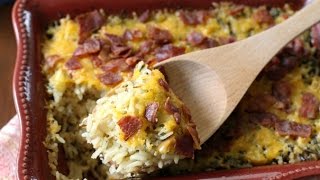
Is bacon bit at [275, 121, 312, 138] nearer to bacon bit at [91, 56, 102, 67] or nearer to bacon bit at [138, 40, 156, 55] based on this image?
bacon bit at [138, 40, 156, 55]

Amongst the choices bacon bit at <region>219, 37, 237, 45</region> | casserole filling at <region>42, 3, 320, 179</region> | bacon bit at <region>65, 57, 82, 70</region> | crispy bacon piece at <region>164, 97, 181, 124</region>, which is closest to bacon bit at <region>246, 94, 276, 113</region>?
casserole filling at <region>42, 3, 320, 179</region>

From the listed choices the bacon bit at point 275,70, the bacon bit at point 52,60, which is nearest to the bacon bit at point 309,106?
the bacon bit at point 275,70

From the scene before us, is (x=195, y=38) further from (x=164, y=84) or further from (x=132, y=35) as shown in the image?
(x=164, y=84)

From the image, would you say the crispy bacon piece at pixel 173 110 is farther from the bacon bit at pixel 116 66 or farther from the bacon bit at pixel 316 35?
the bacon bit at pixel 316 35

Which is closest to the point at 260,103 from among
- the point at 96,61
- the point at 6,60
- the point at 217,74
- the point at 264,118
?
the point at 264,118

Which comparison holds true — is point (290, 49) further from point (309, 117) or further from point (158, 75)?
point (158, 75)
